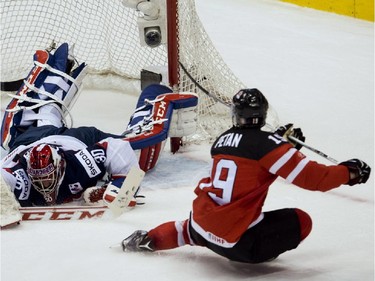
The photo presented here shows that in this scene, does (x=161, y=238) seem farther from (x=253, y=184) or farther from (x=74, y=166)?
(x=74, y=166)

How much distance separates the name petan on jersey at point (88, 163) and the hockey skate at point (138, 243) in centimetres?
55

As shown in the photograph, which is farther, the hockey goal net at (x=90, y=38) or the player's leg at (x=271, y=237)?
the hockey goal net at (x=90, y=38)

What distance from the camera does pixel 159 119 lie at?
3.87 m

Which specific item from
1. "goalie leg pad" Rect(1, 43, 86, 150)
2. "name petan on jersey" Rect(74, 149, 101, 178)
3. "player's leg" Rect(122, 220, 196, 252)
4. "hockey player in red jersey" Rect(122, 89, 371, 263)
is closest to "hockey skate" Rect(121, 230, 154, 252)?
"player's leg" Rect(122, 220, 196, 252)

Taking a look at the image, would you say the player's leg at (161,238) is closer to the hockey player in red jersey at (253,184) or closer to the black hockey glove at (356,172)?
the hockey player in red jersey at (253,184)

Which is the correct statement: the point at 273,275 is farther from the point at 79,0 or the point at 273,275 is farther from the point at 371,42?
the point at 371,42

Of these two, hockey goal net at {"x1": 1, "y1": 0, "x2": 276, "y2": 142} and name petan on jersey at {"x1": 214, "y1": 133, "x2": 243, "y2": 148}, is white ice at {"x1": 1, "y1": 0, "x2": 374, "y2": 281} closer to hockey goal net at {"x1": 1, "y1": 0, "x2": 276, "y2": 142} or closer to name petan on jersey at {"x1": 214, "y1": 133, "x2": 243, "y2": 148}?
hockey goal net at {"x1": 1, "y1": 0, "x2": 276, "y2": 142}

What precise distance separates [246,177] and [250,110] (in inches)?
7.2

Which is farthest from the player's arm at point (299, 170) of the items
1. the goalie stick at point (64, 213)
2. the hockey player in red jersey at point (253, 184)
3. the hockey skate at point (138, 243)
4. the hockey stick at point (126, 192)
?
the goalie stick at point (64, 213)

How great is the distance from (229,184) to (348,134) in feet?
5.26

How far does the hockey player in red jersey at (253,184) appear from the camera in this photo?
274 cm

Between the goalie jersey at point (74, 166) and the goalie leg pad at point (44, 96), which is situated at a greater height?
the goalie leg pad at point (44, 96)

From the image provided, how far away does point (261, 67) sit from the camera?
17.4 feet

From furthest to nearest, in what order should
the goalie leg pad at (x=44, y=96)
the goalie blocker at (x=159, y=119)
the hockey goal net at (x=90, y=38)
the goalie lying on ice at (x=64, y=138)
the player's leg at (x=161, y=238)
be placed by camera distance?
the hockey goal net at (x=90, y=38)
the goalie leg pad at (x=44, y=96)
the goalie blocker at (x=159, y=119)
the goalie lying on ice at (x=64, y=138)
the player's leg at (x=161, y=238)
